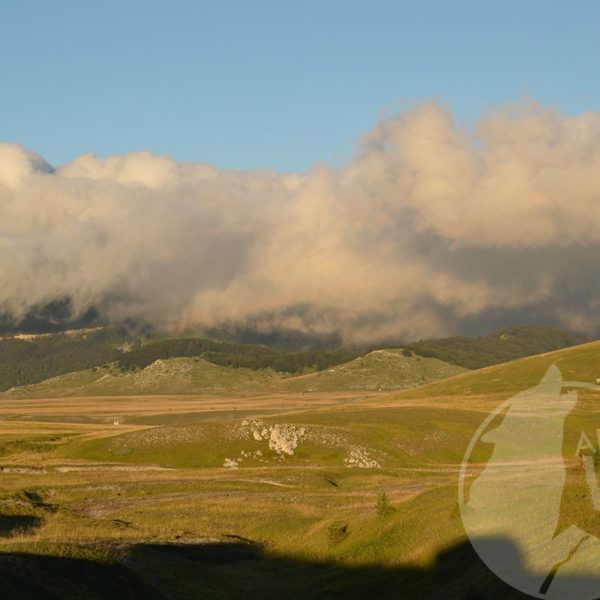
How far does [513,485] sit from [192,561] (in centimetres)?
2180

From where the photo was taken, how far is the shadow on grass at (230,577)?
32938 mm

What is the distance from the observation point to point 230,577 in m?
47.7

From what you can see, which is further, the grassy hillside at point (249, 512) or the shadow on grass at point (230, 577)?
the grassy hillside at point (249, 512)

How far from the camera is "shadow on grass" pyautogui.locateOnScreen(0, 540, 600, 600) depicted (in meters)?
32.9

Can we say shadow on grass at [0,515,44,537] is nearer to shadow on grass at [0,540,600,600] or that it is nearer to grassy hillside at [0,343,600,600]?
grassy hillside at [0,343,600,600]

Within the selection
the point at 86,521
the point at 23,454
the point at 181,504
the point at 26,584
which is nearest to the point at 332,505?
the point at 181,504

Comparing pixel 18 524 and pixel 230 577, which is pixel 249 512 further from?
pixel 230 577

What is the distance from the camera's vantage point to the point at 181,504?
7631cm

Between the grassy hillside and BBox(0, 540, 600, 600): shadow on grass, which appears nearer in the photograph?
BBox(0, 540, 600, 600): shadow on grass

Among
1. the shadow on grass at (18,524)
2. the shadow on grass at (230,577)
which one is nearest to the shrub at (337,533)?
the shadow on grass at (230,577)

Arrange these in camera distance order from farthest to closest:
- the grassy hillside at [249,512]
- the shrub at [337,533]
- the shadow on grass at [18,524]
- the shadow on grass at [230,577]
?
the shadow on grass at [18,524]
the shrub at [337,533]
the grassy hillside at [249,512]
the shadow on grass at [230,577]

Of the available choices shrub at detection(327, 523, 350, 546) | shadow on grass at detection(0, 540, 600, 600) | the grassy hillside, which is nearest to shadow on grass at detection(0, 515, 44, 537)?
the grassy hillside

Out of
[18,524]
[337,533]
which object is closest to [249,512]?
[18,524]

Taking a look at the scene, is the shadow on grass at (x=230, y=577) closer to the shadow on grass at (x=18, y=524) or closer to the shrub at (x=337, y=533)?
the shrub at (x=337, y=533)
